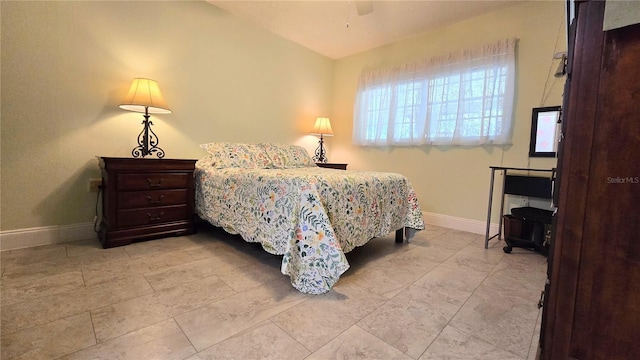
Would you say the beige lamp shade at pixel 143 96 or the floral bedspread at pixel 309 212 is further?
the beige lamp shade at pixel 143 96

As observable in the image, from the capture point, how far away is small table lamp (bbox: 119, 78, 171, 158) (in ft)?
7.04

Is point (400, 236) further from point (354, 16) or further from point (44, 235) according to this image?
point (44, 235)

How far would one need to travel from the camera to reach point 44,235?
2.04 meters

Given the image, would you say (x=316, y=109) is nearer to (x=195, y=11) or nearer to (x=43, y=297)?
(x=195, y=11)

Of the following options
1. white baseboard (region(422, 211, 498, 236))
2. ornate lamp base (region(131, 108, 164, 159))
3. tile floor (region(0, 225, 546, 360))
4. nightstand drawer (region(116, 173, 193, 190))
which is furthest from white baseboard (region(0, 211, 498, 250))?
white baseboard (region(422, 211, 498, 236))

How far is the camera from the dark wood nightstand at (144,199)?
79.9 inches

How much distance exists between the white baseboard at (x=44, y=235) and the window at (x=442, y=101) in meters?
3.20

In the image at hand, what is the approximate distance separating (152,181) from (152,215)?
296mm

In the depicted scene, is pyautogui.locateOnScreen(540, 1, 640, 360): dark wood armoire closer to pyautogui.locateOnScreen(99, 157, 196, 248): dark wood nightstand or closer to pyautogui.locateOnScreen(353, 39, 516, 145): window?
pyautogui.locateOnScreen(353, 39, 516, 145): window

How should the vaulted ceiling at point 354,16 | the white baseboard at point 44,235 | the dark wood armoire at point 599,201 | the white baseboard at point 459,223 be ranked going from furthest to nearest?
the white baseboard at point 459,223, the vaulted ceiling at point 354,16, the white baseboard at point 44,235, the dark wood armoire at point 599,201

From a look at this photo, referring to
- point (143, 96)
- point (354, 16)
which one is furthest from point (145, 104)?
point (354, 16)

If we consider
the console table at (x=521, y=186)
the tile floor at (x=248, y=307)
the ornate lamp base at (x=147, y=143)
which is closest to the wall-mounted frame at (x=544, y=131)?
the console table at (x=521, y=186)

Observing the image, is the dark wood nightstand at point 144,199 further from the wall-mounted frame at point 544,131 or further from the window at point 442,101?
the wall-mounted frame at point 544,131

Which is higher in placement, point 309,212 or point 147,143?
point 147,143
